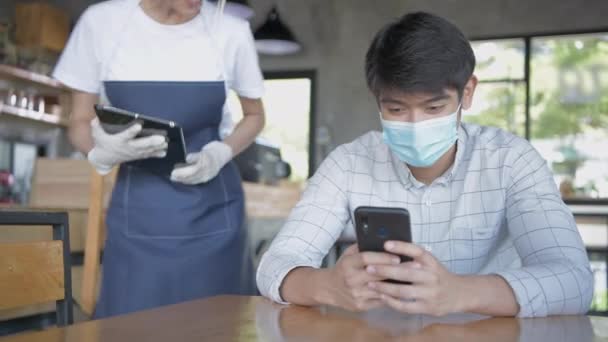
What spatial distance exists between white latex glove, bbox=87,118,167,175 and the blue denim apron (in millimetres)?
57

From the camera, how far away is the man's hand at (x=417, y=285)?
3.37ft

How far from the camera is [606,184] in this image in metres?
6.52

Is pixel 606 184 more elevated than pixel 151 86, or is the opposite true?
pixel 151 86

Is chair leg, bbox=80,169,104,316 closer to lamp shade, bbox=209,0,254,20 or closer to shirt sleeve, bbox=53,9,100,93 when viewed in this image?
shirt sleeve, bbox=53,9,100,93

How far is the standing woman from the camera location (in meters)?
1.73

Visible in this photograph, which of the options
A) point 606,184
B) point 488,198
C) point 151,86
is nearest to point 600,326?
point 488,198

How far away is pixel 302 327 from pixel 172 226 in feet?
2.73

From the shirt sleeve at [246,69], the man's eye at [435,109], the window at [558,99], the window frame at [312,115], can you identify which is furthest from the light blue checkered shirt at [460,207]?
the window frame at [312,115]

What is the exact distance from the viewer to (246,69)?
76.8 inches

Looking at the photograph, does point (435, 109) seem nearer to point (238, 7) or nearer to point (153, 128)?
point (153, 128)

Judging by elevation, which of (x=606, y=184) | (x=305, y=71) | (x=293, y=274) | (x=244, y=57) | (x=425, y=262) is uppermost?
(x=244, y=57)

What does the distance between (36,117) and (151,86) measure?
509 cm

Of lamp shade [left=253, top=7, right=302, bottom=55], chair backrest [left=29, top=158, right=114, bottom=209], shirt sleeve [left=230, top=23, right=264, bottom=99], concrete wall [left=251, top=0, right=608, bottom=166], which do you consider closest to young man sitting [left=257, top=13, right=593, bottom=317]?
shirt sleeve [left=230, top=23, right=264, bottom=99]

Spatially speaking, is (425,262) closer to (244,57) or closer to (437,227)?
(437,227)
